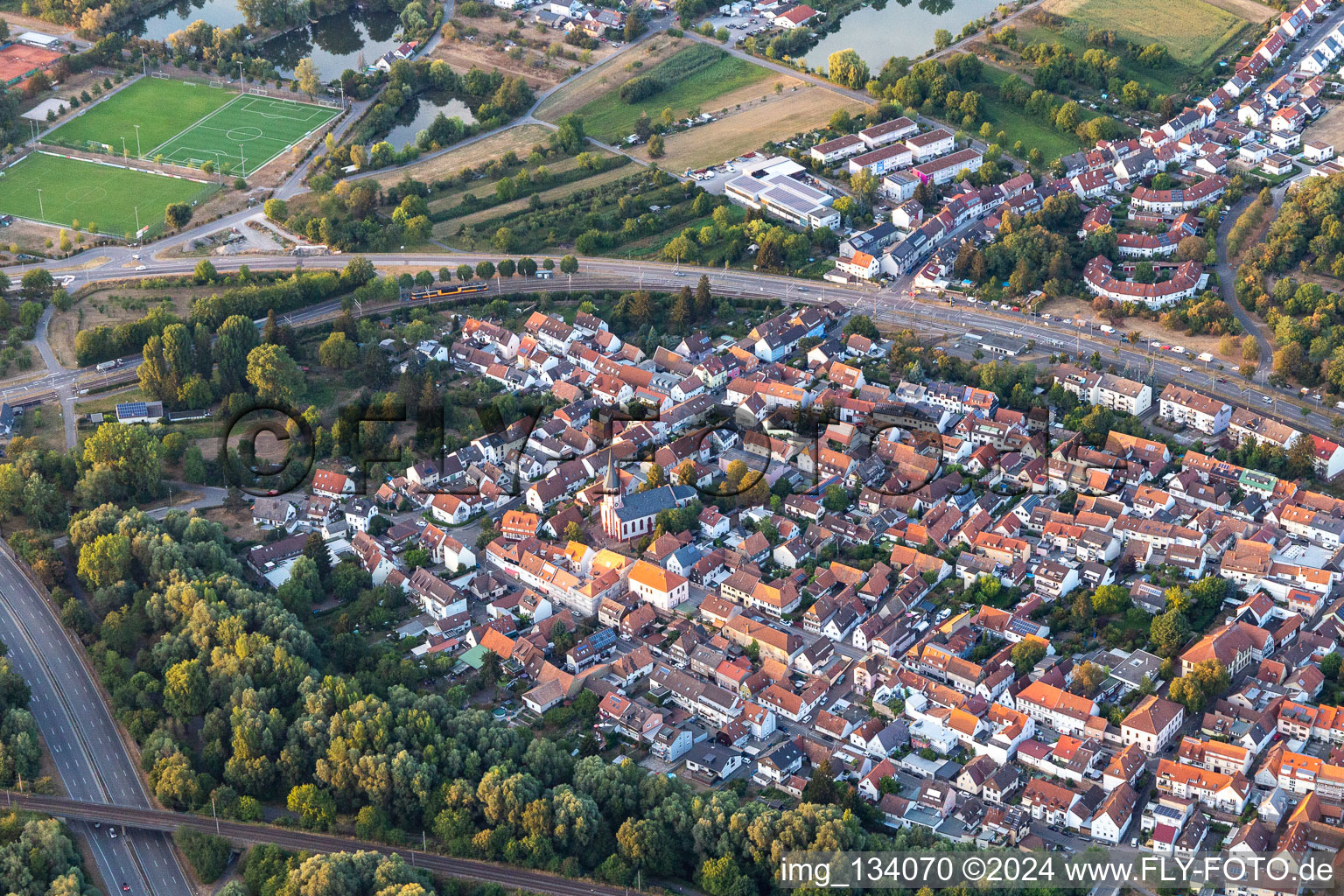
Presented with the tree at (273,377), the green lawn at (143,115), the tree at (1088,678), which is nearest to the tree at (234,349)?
the tree at (273,377)

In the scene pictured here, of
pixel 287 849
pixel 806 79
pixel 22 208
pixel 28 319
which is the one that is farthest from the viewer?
pixel 806 79

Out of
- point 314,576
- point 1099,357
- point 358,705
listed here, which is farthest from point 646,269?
point 358,705

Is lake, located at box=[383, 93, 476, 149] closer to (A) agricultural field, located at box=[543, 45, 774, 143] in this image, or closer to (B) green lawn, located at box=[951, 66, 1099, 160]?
(A) agricultural field, located at box=[543, 45, 774, 143]

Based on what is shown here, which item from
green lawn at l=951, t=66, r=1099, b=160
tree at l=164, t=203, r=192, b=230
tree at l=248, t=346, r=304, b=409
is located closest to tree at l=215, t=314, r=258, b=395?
tree at l=248, t=346, r=304, b=409

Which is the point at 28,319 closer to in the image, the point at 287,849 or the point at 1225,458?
the point at 287,849

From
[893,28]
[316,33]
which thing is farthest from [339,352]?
[893,28]

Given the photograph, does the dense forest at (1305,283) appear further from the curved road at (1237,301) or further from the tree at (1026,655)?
the tree at (1026,655)
